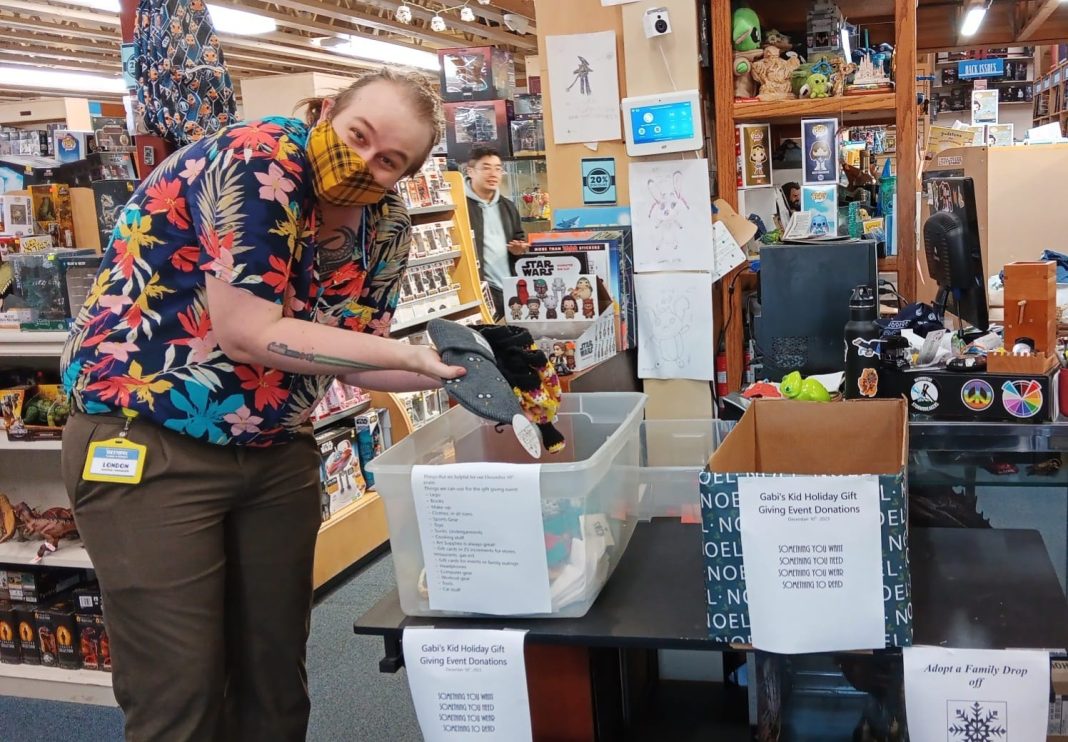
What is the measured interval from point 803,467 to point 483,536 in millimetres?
569

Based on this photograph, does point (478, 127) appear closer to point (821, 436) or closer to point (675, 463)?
point (675, 463)

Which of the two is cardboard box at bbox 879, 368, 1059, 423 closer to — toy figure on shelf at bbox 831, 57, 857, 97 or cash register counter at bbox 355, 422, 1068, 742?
cash register counter at bbox 355, 422, 1068, 742

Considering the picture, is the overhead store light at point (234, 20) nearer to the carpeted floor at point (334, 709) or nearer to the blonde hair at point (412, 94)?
the carpeted floor at point (334, 709)

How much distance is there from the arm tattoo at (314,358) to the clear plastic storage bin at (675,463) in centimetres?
66

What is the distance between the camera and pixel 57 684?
10.4ft

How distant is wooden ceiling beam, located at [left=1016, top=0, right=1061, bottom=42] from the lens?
489cm

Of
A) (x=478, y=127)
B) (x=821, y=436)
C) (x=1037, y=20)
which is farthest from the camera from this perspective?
(x=478, y=127)

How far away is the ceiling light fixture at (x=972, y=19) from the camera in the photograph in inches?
196

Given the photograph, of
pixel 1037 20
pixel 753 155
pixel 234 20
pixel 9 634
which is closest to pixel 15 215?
pixel 9 634

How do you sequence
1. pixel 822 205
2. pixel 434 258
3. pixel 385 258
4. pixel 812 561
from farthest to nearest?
pixel 434 258 → pixel 822 205 → pixel 385 258 → pixel 812 561

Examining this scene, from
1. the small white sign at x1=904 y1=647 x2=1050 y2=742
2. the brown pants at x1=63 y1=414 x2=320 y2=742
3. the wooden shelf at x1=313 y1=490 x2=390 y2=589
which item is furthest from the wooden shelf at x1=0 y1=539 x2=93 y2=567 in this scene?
the small white sign at x1=904 y1=647 x2=1050 y2=742

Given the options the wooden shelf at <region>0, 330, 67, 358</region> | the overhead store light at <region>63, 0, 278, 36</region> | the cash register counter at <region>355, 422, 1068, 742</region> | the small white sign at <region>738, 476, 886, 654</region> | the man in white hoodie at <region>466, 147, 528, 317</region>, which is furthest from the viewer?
the overhead store light at <region>63, 0, 278, 36</region>

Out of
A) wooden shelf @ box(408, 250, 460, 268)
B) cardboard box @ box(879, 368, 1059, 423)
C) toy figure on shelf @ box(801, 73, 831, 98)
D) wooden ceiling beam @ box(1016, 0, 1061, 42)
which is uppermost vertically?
wooden ceiling beam @ box(1016, 0, 1061, 42)

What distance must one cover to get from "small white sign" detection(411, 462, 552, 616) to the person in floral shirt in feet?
0.52
